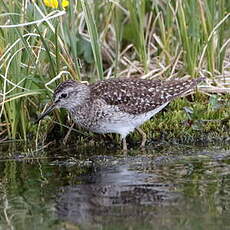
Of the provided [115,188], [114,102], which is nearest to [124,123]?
[114,102]

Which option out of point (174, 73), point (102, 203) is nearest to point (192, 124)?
point (174, 73)

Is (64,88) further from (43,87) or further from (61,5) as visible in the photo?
(61,5)

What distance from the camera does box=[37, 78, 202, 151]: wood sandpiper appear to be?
8219 mm

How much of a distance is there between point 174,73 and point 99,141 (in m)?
1.60

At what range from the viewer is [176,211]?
5.97 metres

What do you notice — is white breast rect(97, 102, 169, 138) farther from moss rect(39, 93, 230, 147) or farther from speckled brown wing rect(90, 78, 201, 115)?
moss rect(39, 93, 230, 147)

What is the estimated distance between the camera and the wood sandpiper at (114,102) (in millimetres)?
8219

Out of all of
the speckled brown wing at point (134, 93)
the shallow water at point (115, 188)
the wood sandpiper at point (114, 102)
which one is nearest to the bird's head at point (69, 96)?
the wood sandpiper at point (114, 102)

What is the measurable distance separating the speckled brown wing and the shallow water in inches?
19.4

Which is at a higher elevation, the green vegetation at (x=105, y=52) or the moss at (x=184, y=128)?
the green vegetation at (x=105, y=52)

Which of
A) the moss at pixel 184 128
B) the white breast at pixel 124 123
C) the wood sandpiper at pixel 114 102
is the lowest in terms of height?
the moss at pixel 184 128

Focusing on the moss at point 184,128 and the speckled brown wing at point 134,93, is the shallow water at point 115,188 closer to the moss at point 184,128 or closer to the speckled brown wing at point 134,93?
the moss at point 184,128

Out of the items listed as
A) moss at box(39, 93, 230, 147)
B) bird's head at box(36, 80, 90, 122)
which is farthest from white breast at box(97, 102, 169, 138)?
bird's head at box(36, 80, 90, 122)

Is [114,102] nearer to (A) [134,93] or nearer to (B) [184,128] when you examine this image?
(A) [134,93]
